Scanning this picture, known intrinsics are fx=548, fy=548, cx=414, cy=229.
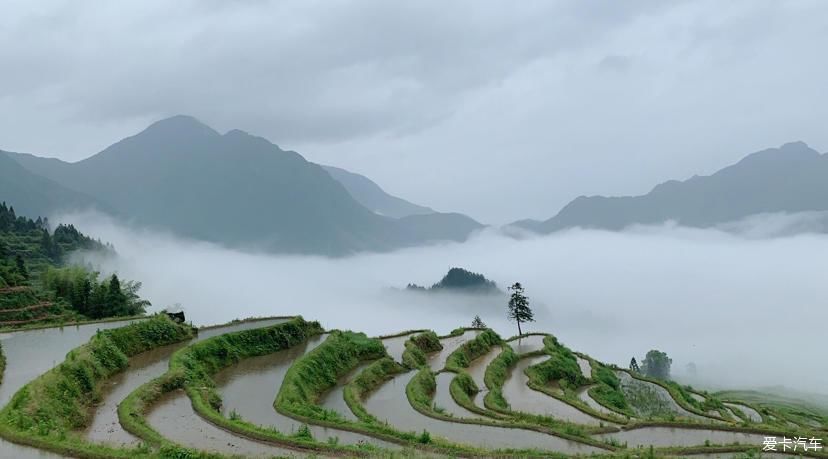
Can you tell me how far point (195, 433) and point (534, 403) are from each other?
71.1 ft

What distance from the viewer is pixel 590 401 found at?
3875cm

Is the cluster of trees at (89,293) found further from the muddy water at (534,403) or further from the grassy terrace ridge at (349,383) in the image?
the muddy water at (534,403)

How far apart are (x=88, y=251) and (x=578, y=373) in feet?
345

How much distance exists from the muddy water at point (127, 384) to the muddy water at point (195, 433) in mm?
1425

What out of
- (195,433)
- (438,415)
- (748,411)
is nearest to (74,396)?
(195,433)

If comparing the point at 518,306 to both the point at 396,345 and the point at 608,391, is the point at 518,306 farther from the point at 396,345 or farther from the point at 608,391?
the point at 608,391

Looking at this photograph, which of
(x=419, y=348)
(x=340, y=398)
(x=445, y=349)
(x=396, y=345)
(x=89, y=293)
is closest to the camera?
(x=340, y=398)

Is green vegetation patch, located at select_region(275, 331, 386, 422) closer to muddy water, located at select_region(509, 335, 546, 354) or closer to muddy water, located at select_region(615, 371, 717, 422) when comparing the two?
muddy water, located at select_region(509, 335, 546, 354)

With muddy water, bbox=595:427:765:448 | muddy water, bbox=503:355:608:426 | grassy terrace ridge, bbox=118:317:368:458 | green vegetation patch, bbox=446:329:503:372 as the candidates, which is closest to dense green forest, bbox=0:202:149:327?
grassy terrace ridge, bbox=118:317:368:458

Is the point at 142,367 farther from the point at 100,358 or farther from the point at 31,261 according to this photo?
the point at 31,261

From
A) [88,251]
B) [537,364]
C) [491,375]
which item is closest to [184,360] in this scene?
[491,375]

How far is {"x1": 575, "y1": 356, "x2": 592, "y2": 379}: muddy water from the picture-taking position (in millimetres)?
49441

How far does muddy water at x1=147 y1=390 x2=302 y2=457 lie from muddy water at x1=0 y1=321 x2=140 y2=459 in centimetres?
436

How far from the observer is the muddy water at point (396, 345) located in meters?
42.9
